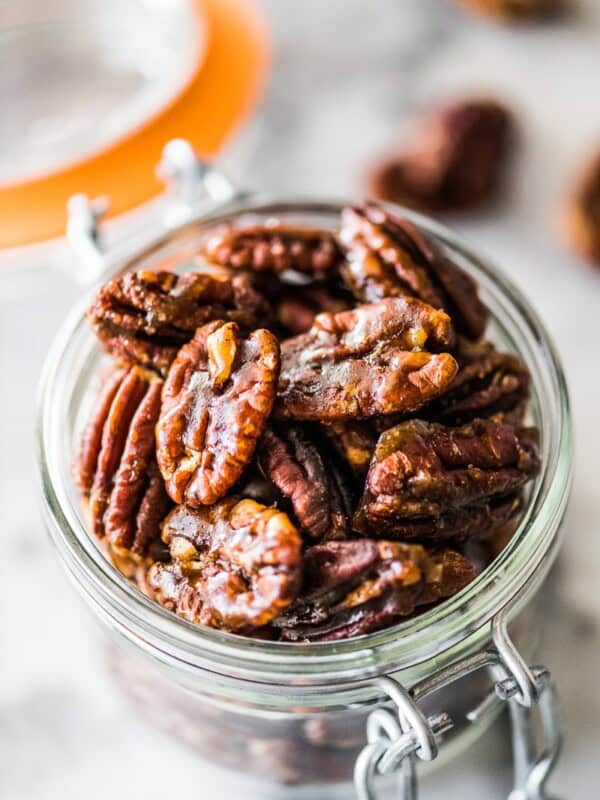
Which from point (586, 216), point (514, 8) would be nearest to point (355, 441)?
point (586, 216)

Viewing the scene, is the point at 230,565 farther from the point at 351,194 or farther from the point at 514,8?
the point at 514,8

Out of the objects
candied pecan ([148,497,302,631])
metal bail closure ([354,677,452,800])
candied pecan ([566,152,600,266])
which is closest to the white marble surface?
candied pecan ([566,152,600,266])

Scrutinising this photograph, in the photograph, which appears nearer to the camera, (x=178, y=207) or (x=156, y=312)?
(x=156, y=312)

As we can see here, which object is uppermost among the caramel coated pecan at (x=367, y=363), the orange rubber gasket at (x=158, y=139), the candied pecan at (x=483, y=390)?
the orange rubber gasket at (x=158, y=139)

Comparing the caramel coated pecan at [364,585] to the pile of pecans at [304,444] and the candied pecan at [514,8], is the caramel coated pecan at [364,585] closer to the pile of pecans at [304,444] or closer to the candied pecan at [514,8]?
the pile of pecans at [304,444]

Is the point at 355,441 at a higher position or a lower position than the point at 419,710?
higher

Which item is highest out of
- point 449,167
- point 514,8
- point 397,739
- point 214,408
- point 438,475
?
point 514,8

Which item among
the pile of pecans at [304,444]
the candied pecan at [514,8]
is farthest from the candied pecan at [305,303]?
the candied pecan at [514,8]
